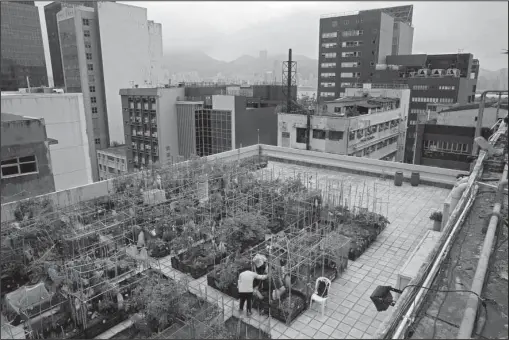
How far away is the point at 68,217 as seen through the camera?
8.88m

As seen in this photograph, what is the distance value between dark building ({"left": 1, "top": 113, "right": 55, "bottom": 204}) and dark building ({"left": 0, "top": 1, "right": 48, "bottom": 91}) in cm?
3288

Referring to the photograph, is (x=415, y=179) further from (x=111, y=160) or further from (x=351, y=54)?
(x=351, y=54)

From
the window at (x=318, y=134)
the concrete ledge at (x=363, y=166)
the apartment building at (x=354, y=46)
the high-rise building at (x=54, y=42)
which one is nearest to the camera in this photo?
the concrete ledge at (x=363, y=166)

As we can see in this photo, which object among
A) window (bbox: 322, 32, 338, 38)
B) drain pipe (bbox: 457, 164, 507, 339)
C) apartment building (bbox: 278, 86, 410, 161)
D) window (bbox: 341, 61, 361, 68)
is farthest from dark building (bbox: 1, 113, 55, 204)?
window (bbox: 322, 32, 338, 38)

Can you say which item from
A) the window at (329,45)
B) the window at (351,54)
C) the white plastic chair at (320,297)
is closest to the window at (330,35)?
the window at (329,45)

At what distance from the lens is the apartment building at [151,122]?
103 feet

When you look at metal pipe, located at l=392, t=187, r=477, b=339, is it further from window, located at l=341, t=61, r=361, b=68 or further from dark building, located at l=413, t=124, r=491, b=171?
window, located at l=341, t=61, r=361, b=68

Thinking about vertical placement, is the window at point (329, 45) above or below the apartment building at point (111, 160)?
above

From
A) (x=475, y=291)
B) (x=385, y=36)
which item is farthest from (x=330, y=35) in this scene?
(x=475, y=291)

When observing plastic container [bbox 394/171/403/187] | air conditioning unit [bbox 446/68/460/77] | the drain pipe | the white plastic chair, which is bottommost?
the white plastic chair

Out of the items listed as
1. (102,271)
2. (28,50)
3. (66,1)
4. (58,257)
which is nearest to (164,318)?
(102,271)

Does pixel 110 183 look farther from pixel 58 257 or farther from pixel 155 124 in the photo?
pixel 155 124

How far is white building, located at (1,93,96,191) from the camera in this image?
40.0ft

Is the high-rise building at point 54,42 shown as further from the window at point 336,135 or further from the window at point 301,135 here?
the window at point 336,135
